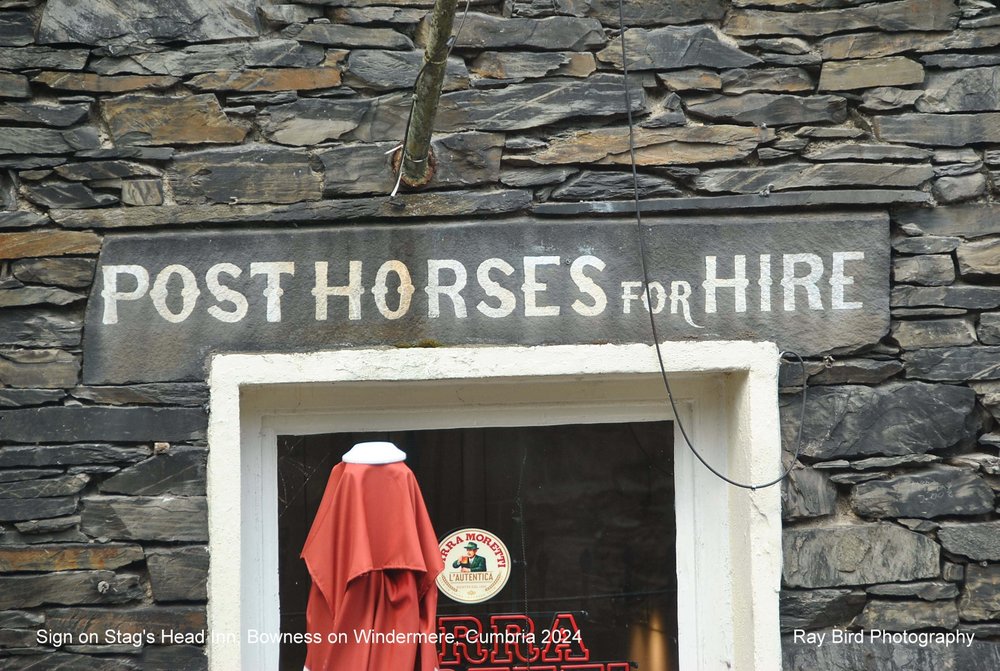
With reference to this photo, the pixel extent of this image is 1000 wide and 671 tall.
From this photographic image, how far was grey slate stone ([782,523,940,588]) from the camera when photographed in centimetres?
340

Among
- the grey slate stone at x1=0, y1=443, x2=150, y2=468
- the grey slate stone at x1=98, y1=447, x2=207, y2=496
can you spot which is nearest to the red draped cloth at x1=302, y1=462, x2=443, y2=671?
the grey slate stone at x1=98, y1=447, x2=207, y2=496

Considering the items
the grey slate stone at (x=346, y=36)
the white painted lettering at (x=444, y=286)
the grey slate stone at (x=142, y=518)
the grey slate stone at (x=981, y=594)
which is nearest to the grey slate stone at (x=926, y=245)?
the grey slate stone at (x=981, y=594)

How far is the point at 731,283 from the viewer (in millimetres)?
3449

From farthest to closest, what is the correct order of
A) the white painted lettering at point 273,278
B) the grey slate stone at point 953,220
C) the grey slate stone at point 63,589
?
1. the grey slate stone at point 953,220
2. the white painted lettering at point 273,278
3. the grey slate stone at point 63,589

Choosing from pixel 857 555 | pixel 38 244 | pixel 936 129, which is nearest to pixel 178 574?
pixel 38 244

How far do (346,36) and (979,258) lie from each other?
210cm

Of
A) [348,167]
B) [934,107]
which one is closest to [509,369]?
[348,167]

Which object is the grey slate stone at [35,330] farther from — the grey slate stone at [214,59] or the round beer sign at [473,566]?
the round beer sign at [473,566]

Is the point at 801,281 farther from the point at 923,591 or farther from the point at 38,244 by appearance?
the point at 38,244

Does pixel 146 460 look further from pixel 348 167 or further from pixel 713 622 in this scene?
pixel 713 622

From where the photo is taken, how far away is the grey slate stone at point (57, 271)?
133 inches

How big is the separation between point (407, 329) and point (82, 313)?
99 cm

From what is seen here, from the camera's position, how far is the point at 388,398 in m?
3.63

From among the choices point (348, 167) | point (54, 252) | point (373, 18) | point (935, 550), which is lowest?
point (935, 550)
